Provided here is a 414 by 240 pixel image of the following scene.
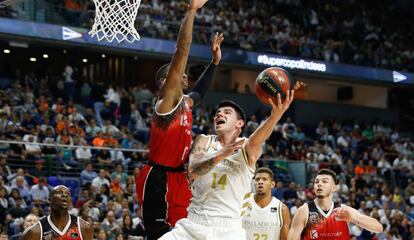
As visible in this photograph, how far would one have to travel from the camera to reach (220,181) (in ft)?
20.4

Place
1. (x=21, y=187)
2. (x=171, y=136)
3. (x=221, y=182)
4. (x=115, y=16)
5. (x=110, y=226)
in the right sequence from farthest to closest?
(x=21, y=187) < (x=110, y=226) < (x=115, y=16) < (x=171, y=136) < (x=221, y=182)

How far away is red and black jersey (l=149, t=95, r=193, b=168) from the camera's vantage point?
6.74 m

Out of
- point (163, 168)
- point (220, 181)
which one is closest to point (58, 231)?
point (163, 168)

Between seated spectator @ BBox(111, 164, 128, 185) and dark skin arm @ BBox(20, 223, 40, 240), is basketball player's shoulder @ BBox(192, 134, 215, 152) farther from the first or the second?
seated spectator @ BBox(111, 164, 128, 185)

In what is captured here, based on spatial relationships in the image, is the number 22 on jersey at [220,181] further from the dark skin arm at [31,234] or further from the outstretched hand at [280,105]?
the dark skin arm at [31,234]

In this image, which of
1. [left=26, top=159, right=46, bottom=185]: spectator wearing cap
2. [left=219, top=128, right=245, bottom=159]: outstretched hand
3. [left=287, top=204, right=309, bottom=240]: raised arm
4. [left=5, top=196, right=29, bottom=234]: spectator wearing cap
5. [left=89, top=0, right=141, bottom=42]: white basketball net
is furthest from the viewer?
[left=26, top=159, right=46, bottom=185]: spectator wearing cap

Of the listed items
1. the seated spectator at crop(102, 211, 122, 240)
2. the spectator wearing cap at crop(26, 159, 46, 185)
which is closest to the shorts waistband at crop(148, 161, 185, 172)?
the seated spectator at crop(102, 211, 122, 240)

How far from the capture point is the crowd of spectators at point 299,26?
75.6ft

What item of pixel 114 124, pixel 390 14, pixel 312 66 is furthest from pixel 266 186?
pixel 390 14

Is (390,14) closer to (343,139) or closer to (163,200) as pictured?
(343,139)

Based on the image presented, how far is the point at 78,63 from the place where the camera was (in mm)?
25531

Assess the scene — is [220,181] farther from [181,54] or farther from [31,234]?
[31,234]

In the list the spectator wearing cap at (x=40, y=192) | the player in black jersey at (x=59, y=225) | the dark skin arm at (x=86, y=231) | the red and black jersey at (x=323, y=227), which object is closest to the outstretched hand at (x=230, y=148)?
the player in black jersey at (x=59, y=225)

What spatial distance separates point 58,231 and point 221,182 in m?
2.99
